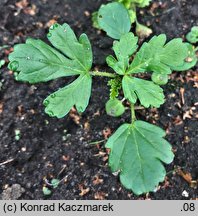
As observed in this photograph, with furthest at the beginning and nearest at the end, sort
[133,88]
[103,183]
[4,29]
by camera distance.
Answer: [4,29] < [103,183] < [133,88]

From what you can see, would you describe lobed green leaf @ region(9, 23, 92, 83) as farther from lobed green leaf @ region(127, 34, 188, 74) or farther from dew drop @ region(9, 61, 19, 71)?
lobed green leaf @ region(127, 34, 188, 74)

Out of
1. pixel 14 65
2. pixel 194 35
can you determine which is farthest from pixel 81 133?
pixel 194 35

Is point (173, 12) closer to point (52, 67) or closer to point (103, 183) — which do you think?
point (52, 67)

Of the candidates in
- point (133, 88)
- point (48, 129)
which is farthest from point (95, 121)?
point (133, 88)

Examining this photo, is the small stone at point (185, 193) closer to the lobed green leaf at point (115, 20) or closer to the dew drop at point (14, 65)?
the lobed green leaf at point (115, 20)

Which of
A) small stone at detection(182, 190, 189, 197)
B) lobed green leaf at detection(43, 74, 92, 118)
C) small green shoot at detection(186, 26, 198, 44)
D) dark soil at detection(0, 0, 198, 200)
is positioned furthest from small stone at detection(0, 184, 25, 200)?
small green shoot at detection(186, 26, 198, 44)

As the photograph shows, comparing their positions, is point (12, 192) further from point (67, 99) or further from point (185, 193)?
point (185, 193)
